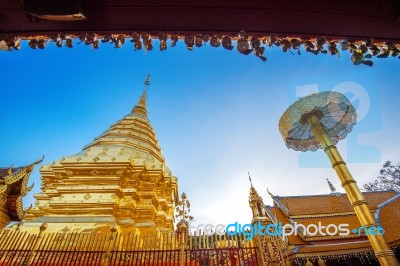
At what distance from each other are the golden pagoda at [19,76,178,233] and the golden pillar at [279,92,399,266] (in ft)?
18.7

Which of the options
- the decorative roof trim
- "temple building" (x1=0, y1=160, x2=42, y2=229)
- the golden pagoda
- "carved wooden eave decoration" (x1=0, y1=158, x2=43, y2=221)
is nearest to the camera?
the golden pagoda

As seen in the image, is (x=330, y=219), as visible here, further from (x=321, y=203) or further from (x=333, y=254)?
(x=333, y=254)

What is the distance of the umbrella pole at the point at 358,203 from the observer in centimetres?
441

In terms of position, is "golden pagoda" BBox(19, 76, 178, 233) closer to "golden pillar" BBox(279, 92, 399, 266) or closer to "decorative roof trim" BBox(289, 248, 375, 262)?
"golden pillar" BBox(279, 92, 399, 266)

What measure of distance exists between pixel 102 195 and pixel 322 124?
8382mm

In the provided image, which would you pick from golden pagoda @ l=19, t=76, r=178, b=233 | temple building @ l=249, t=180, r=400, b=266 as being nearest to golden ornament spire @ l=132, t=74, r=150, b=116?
golden pagoda @ l=19, t=76, r=178, b=233

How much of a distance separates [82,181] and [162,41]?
8.60 m

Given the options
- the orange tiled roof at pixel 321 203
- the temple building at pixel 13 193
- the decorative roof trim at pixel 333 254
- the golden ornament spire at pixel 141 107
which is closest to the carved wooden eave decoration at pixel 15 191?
the temple building at pixel 13 193

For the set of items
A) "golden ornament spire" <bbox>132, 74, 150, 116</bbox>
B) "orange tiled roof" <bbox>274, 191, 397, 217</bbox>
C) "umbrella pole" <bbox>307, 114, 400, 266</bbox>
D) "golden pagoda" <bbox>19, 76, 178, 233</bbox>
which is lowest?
"umbrella pole" <bbox>307, 114, 400, 266</bbox>

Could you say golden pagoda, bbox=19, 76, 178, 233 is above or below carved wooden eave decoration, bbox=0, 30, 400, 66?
above

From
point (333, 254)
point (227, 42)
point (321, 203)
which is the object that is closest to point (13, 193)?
point (227, 42)

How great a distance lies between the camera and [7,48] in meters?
2.71

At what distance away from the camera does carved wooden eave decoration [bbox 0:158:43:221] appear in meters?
10.7

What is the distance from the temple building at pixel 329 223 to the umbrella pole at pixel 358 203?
4.37 meters
